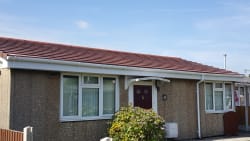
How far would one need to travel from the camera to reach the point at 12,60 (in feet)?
34.0

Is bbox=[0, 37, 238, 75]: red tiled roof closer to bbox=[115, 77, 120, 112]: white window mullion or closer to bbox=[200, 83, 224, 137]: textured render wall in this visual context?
bbox=[115, 77, 120, 112]: white window mullion

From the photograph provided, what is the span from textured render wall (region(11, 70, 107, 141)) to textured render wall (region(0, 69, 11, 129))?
0.15 metres

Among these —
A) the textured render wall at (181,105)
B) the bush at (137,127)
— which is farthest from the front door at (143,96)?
the bush at (137,127)

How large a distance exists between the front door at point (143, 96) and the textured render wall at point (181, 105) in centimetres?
48

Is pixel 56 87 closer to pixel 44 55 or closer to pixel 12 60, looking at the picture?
pixel 44 55

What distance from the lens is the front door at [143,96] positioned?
14.1 m

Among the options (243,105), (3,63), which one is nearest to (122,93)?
(3,63)

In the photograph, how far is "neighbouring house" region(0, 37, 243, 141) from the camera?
10883 millimetres

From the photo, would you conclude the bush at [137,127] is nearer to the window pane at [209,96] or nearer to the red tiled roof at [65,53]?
the red tiled roof at [65,53]

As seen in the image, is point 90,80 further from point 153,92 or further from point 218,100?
point 218,100

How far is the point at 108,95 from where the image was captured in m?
13.2

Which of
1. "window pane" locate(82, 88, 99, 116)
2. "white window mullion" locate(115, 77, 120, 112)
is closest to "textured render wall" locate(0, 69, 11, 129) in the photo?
"window pane" locate(82, 88, 99, 116)

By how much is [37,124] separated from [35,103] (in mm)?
644

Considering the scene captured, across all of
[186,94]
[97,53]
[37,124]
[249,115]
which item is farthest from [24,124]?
[249,115]
